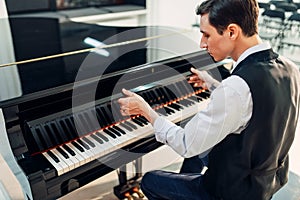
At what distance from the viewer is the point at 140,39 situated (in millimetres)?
1994

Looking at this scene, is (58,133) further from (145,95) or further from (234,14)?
(234,14)

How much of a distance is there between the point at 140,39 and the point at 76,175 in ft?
3.81

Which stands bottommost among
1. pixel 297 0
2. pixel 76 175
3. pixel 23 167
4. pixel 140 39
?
pixel 76 175

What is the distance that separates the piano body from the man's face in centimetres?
50

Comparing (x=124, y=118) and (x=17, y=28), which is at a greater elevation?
(x=17, y=28)

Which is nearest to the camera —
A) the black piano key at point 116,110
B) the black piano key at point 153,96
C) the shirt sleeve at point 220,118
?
the shirt sleeve at point 220,118

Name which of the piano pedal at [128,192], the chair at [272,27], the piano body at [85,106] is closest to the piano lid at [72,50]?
the piano body at [85,106]

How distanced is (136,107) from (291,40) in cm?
398

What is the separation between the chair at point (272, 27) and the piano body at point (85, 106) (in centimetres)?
290

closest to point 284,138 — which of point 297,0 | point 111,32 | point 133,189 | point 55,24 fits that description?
Answer: point 133,189

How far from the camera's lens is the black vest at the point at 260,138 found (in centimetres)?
89

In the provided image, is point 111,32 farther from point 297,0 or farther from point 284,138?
point 297,0

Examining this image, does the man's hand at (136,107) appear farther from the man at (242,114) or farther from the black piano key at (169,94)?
the black piano key at (169,94)

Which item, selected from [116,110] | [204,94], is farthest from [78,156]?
[204,94]
